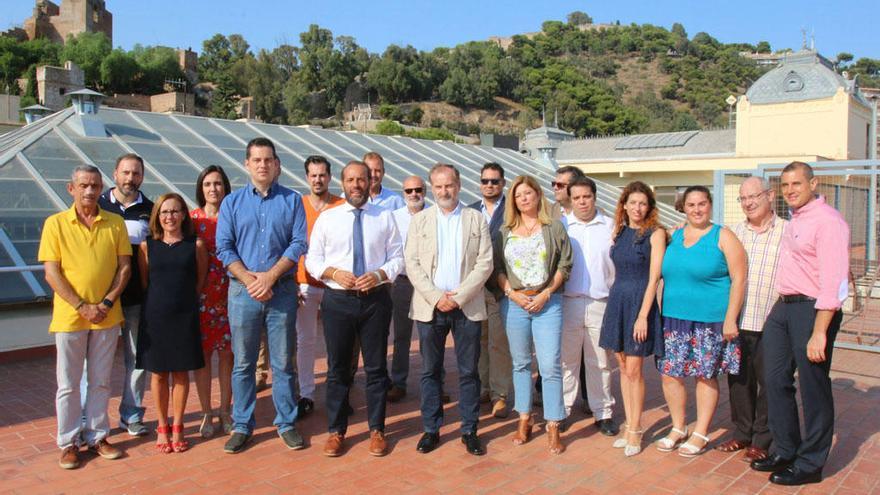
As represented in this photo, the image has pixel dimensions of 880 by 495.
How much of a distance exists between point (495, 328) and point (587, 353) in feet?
2.40

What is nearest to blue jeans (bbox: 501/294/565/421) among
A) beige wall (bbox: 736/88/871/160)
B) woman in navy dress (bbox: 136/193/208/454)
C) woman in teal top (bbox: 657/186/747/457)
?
woman in teal top (bbox: 657/186/747/457)

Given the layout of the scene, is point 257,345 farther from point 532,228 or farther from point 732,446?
point 732,446

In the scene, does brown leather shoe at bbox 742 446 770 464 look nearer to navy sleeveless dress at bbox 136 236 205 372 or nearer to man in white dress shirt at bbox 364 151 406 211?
man in white dress shirt at bbox 364 151 406 211

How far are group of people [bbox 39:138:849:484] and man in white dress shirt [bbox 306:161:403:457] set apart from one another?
1cm

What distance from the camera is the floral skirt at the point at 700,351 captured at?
12.7 ft

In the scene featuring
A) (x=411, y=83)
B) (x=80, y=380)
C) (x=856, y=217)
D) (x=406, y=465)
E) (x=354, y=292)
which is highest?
(x=411, y=83)

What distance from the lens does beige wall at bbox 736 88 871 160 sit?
22.4 meters

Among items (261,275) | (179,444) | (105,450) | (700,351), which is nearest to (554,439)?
(700,351)

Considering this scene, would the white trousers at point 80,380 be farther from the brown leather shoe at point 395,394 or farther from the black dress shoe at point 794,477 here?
the black dress shoe at point 794,477

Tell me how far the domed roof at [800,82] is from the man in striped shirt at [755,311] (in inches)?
904

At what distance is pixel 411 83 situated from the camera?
71.7 m

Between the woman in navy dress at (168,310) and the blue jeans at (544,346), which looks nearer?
the woman in navy dress at (168,310)

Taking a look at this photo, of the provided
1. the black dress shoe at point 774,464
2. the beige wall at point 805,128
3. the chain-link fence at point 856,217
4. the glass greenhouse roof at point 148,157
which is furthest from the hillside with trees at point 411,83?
the black dress shoe at point 774,464

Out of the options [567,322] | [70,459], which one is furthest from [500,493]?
[70,459]
